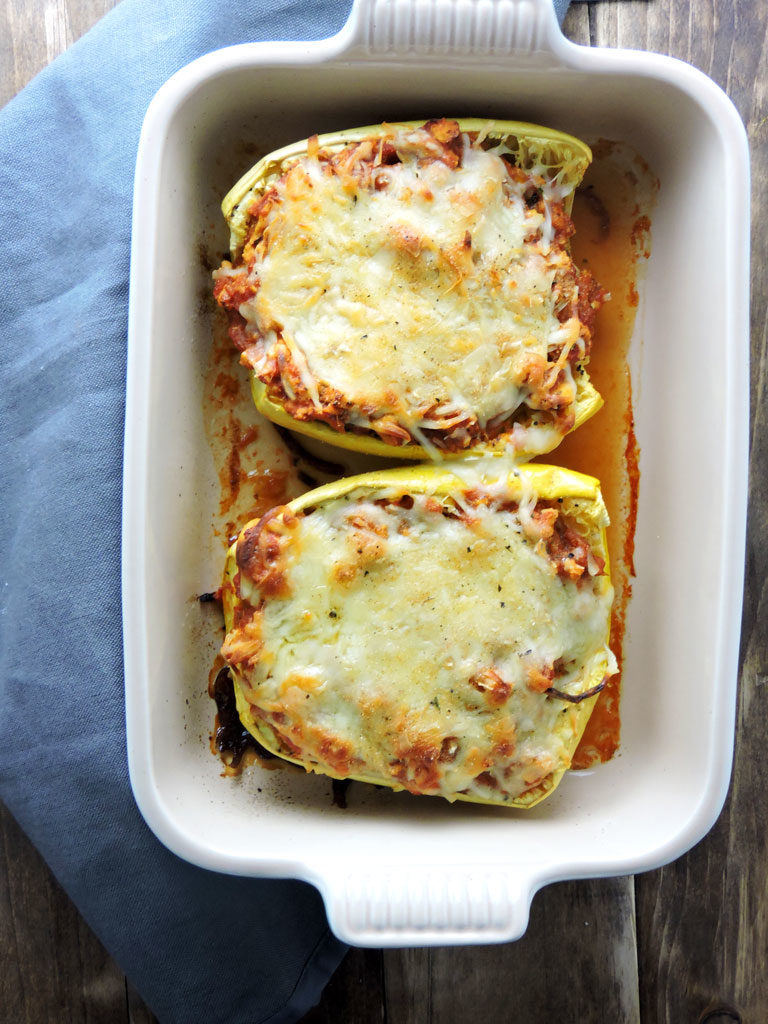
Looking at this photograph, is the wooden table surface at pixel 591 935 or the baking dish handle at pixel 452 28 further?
the wooden table surface at pixel 591 935

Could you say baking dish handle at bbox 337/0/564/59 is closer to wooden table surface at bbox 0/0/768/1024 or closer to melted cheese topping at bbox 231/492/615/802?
wooden table surface at bbox 0/0/768/1024

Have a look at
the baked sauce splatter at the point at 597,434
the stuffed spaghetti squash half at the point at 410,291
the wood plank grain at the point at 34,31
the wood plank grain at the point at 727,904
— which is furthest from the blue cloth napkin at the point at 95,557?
the wood plank grain at the point at 727,904

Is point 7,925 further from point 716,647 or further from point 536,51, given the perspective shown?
point 536,51

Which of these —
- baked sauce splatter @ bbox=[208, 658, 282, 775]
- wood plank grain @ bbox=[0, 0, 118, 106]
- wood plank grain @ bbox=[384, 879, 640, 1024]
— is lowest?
wood plank grain @ bbox=[384, 879, 640, 1024]

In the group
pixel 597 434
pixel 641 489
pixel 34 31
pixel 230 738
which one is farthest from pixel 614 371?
pixel 34 31

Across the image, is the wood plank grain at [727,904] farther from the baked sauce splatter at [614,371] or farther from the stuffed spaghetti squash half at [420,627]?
the stuffed spaghetti squash half at [420,627]

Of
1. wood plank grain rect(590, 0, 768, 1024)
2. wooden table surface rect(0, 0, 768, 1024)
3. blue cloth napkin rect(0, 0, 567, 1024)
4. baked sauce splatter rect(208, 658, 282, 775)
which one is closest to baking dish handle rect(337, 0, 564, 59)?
blue cloth napkin rect(0, 0, 567, 1024)
